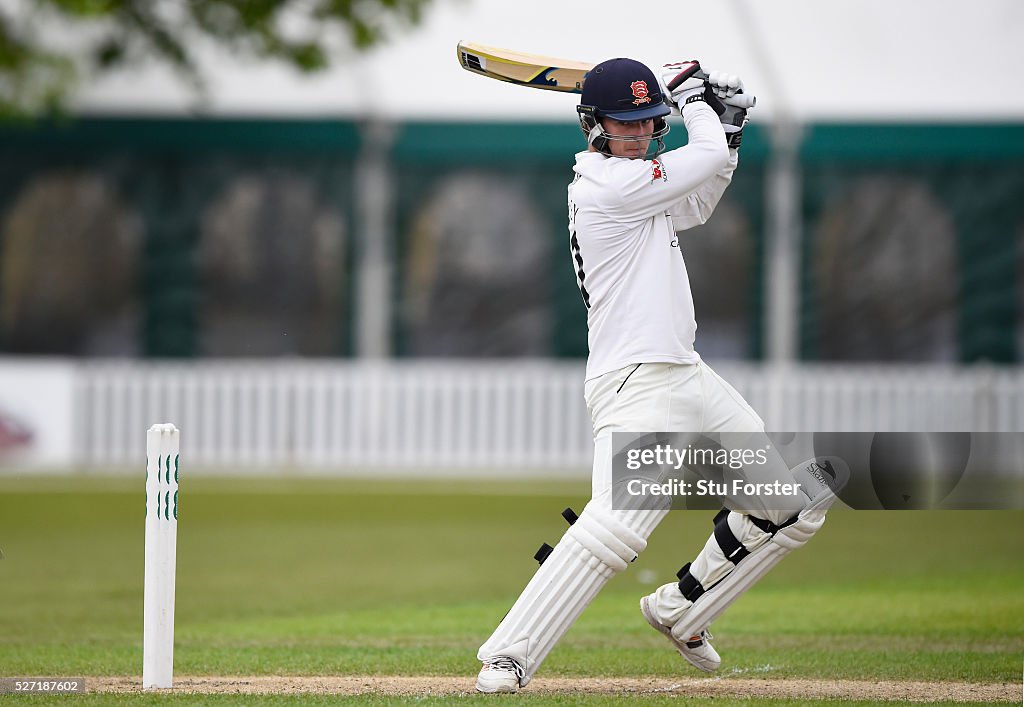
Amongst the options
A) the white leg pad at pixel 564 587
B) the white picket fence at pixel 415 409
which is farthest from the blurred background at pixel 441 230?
the white leg pad at pixel 564 587

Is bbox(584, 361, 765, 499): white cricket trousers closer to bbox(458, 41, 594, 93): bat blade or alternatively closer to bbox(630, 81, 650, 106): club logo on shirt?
bbox(630, 81, 650, 106): club logo on shirt

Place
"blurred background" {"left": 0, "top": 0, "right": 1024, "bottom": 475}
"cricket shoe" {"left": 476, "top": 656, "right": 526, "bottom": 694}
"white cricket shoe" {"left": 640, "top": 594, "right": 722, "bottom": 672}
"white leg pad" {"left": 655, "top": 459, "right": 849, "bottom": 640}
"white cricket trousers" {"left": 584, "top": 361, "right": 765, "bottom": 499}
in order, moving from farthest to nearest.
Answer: "blurred background" {"left": 0, "top": 0, "right": 1024, "bottom": 475} < "white cricket shoe" {"left": 640, "top": 594, "right": 722, "bottom": 672} < "white leg pad" {"left": 655, "top": 459, "right": 849, "bottom": 640} < "white cricket trousers" {"left": 584, "top": 361, "right": 765, "bottom": 499} < "cricket shoe" {"left": 476, "top": 656, "right": 526, "bottom": 694}

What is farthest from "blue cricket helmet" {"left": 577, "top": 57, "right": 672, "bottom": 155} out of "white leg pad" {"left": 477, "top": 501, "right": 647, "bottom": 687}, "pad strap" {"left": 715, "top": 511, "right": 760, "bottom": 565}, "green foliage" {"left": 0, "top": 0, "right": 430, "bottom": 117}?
"green foliage" {"left": 0, "top": 0, "right": 430, "bottom": 117}

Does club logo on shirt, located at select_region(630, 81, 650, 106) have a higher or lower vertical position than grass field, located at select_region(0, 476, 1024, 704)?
higher

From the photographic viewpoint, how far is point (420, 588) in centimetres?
1057

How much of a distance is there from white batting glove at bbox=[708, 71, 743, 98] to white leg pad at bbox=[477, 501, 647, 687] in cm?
167

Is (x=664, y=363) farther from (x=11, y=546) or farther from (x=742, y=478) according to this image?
(x=11, y=546)

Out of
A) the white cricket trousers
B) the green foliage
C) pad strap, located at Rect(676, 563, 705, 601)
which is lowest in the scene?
pad strap, located at Rect(676, 563, 705, 601)

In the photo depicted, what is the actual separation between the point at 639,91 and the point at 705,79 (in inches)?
17.8

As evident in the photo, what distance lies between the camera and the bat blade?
6598mm

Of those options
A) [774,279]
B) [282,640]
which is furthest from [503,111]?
[282,640]

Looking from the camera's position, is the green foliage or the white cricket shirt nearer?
the white cricket shirt

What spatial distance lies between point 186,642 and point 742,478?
3.27 metres

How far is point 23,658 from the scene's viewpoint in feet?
23.9
